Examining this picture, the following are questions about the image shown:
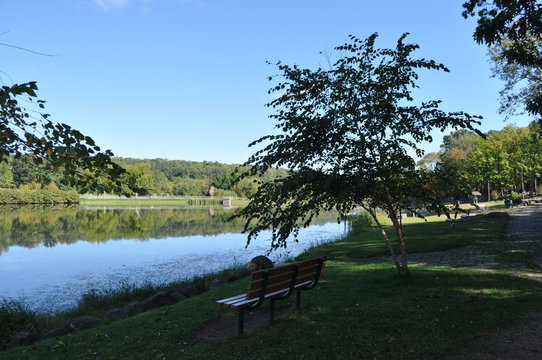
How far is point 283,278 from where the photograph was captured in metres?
6.29

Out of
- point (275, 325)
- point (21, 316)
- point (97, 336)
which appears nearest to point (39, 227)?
point (21, 316)

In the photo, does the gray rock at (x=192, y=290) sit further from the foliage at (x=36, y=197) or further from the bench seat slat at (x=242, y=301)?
the foliage at (x=36, y=197)

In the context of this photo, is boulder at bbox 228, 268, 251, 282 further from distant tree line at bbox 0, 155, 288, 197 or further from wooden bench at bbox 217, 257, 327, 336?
distant tree line at bbox 0, 155, 288, 197

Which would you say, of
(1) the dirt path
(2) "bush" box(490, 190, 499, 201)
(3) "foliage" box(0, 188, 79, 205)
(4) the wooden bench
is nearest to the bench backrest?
(4) the wooden bench

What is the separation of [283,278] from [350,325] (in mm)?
1289

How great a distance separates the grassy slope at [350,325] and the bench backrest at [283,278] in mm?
551

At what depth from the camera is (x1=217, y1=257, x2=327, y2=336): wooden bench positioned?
18.6 ft

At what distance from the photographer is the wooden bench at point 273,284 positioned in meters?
5.67

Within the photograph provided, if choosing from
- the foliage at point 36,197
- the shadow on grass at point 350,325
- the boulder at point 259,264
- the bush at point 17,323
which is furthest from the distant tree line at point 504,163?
the foliage at point 36,197

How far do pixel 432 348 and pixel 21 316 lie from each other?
33.8ft

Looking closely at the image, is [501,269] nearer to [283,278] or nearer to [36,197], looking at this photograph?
[283,278]

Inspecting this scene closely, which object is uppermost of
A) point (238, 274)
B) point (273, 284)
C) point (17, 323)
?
point (273, 284)

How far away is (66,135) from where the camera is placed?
8.73 ft

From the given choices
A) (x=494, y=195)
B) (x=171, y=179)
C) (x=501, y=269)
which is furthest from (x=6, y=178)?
(x=494, y=195)
